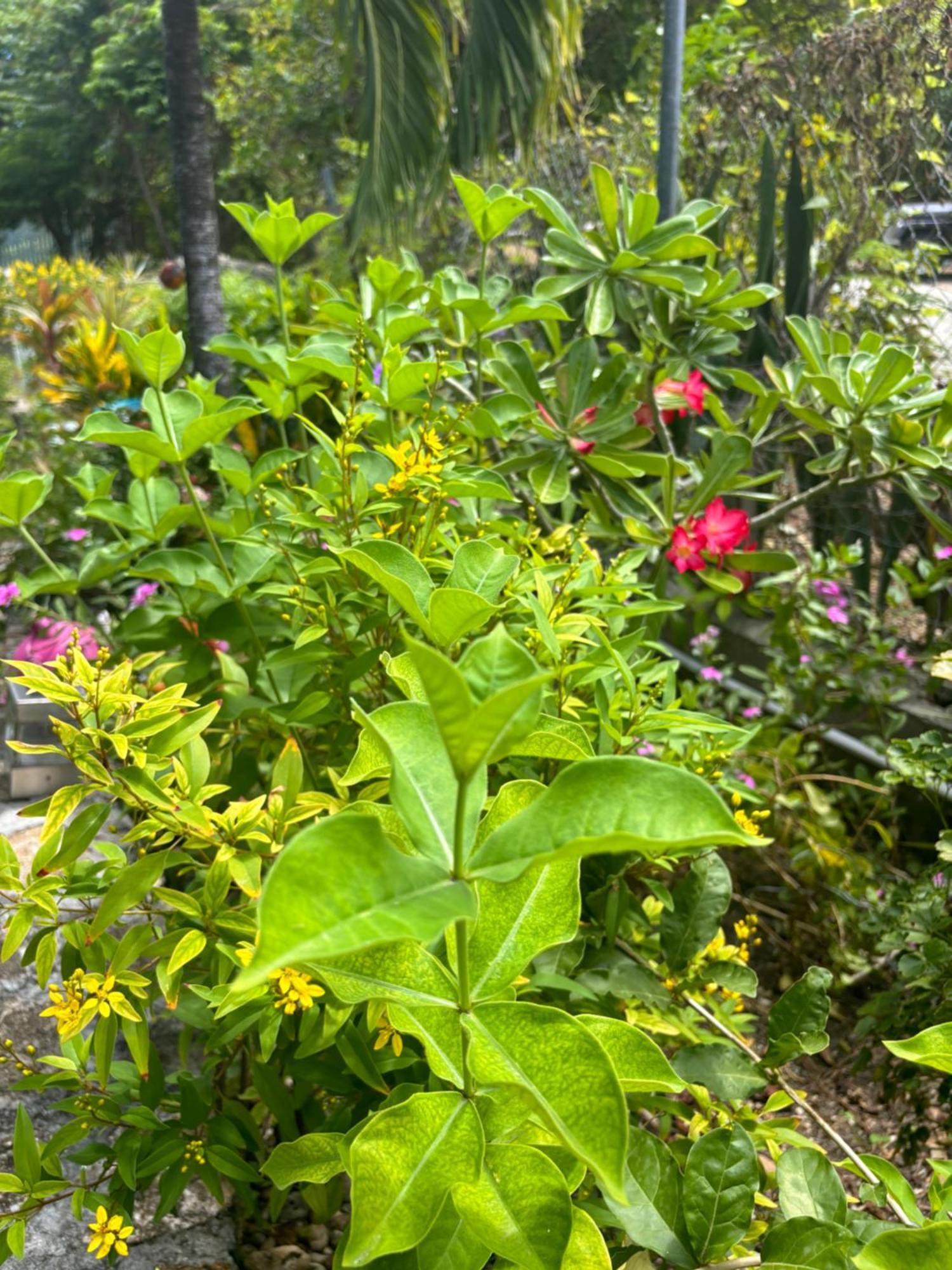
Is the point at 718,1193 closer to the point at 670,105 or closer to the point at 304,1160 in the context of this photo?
the point at 304,1160

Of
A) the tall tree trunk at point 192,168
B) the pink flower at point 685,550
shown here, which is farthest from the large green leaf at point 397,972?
the tall tree trunk at point 192,168

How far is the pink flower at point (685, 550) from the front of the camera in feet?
5.08

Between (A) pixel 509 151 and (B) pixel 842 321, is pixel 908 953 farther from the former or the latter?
(A) pixel 509 151

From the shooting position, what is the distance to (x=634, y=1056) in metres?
0.64

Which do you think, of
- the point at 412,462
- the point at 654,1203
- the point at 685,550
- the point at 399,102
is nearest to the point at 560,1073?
the point at 654,1203

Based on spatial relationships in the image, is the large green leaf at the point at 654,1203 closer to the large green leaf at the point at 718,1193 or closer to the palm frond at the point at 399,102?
the large green leaf at the point at 718,1193

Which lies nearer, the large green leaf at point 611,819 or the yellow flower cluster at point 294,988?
the large green leaf at point 611,819

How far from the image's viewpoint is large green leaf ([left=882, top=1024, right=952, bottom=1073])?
1.86ft

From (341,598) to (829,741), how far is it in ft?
5.18

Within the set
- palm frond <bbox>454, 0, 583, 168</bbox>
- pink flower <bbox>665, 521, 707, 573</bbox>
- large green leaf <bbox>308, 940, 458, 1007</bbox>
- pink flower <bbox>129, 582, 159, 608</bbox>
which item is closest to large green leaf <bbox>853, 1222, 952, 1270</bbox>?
large green leaf <bbox>308, 940, 458, 1007</bbox>

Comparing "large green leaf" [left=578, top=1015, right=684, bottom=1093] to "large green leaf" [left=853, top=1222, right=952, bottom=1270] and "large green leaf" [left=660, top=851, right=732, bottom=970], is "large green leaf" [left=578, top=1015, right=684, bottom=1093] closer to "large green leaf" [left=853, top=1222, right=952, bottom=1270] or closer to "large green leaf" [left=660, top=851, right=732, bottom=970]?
"large green leaf" [left=853, top=1222, right=952, bottom=1270]

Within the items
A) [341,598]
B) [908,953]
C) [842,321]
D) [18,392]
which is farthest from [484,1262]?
[18,392]

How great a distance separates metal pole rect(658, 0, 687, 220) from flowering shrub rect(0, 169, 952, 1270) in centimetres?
54

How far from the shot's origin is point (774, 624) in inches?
90.0
